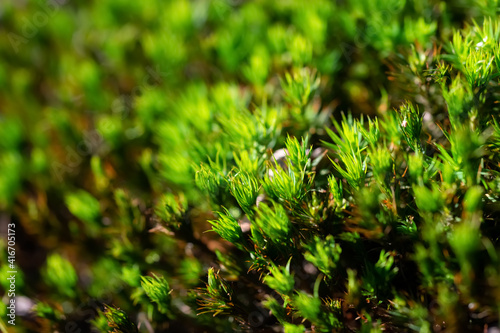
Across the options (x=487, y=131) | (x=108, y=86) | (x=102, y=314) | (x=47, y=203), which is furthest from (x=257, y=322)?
(x=108, y=86)

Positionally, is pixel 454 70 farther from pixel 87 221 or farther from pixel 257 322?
pixel 87 221

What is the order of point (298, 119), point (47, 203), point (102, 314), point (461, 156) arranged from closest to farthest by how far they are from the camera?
point (461, 156) < point (102, 314) < point (298, 119) < point (47, 203)

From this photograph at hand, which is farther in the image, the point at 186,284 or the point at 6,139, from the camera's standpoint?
the point at 6,139

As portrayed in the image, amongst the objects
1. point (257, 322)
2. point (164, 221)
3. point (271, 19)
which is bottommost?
point (257, 322)

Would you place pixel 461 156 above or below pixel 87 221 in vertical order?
above

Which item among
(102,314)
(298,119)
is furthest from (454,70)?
(102,314)

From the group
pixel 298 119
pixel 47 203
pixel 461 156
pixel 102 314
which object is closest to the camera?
pixel 461 156

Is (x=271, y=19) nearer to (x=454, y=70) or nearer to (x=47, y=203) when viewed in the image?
(x=454, y=70)
